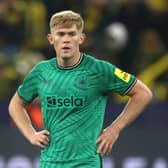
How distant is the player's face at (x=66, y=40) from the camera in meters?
6.32

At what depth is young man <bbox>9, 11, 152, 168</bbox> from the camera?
637 centimetres

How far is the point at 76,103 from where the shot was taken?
21.0 feet

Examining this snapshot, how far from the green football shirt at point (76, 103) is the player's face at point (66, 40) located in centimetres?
17

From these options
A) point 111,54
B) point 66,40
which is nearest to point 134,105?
point 66,40

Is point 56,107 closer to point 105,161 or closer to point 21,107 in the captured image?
point 21,107

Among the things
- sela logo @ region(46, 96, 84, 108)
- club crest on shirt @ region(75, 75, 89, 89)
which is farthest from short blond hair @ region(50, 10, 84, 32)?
sela logo @ region(46, 96, 84, 108)

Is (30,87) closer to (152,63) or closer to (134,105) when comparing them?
(134,105)

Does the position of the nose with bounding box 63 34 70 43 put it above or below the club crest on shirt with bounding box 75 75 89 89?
above

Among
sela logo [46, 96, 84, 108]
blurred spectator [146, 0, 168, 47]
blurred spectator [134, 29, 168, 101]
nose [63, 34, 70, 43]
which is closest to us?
nose [63, 34, 70, 43]

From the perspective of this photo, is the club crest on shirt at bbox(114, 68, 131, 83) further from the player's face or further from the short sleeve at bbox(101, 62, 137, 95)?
the player's face

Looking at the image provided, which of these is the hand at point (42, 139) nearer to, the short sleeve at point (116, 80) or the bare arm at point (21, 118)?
the bare arm at point (21, 118)

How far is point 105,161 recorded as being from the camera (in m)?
10.3

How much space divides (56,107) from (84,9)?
19.7ft

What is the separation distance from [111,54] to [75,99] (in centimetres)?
503
